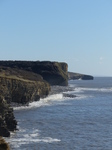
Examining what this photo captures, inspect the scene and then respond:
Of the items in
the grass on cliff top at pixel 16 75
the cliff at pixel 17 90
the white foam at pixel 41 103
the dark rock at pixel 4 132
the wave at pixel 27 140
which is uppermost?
the grass on cliff top at pixel 16 75

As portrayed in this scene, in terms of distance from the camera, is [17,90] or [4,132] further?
[17,90]

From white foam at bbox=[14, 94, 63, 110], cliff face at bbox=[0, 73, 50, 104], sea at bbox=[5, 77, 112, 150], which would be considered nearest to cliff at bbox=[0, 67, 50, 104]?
cliff face at bbox=[0, 73, 50, 104]

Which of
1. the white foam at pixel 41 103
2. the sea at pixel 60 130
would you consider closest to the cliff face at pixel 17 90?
the white foam at pixel 41 103

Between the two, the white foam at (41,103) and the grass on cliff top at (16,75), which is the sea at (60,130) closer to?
the white foam at (41,103)

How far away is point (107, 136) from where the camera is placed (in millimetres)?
53094

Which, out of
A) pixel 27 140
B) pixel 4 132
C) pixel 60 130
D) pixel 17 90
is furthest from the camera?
pixel 17 90

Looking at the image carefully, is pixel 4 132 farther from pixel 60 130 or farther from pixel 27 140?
pixel 60 130

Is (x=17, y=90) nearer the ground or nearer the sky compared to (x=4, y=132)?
nearer the sky

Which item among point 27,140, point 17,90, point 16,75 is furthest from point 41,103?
point 27,140

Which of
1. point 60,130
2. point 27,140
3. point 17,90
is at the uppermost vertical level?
point 17,90

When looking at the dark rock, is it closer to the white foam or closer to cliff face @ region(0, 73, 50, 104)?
cliff face @ region(0, 73, 50, 104)

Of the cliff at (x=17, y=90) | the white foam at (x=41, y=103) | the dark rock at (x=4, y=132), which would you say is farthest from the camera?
the white foam at (x=41, y=103)

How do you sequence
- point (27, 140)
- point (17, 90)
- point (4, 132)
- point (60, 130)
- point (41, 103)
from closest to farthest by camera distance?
point (27, 140)
point (4, 132)
point (60, 130)
point (17, 90)
point (41, 103)

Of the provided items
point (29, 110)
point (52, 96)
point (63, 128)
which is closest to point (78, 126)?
point (63, 128)
